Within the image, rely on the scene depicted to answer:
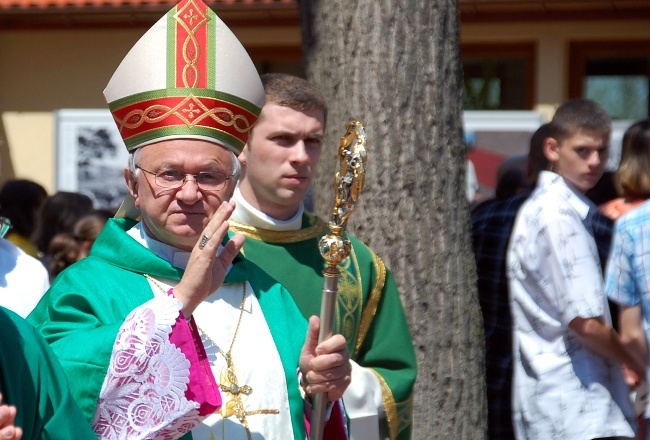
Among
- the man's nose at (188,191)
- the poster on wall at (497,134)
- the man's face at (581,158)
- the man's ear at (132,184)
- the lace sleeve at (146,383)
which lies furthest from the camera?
the poster on wall at (497,134)

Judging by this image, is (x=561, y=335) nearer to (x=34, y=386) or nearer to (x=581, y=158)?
(x=581, y=158)

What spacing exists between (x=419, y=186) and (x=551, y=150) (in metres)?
0.77

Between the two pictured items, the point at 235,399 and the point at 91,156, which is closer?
the point at 235,399

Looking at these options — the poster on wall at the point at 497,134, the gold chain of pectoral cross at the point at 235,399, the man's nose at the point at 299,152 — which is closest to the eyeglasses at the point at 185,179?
the gold chain of pectoral cross at the point at 235,399

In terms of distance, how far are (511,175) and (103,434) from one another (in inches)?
182

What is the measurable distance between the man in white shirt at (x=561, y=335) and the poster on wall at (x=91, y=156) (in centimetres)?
512

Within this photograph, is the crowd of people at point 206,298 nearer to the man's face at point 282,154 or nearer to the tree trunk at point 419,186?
the man's face at point 282,154

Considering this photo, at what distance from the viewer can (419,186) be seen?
15.6ft

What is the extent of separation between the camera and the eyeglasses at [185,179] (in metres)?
3.14

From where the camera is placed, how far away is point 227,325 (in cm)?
330

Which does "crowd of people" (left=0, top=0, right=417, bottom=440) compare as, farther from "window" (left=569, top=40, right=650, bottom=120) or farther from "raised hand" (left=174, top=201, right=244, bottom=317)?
"window" (left=569, top=40, right=650, bottom=120)

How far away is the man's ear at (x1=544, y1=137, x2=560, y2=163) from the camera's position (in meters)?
5.17

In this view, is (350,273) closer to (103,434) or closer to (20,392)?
(103,434)

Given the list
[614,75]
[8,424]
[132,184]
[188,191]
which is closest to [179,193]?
[188,191]
